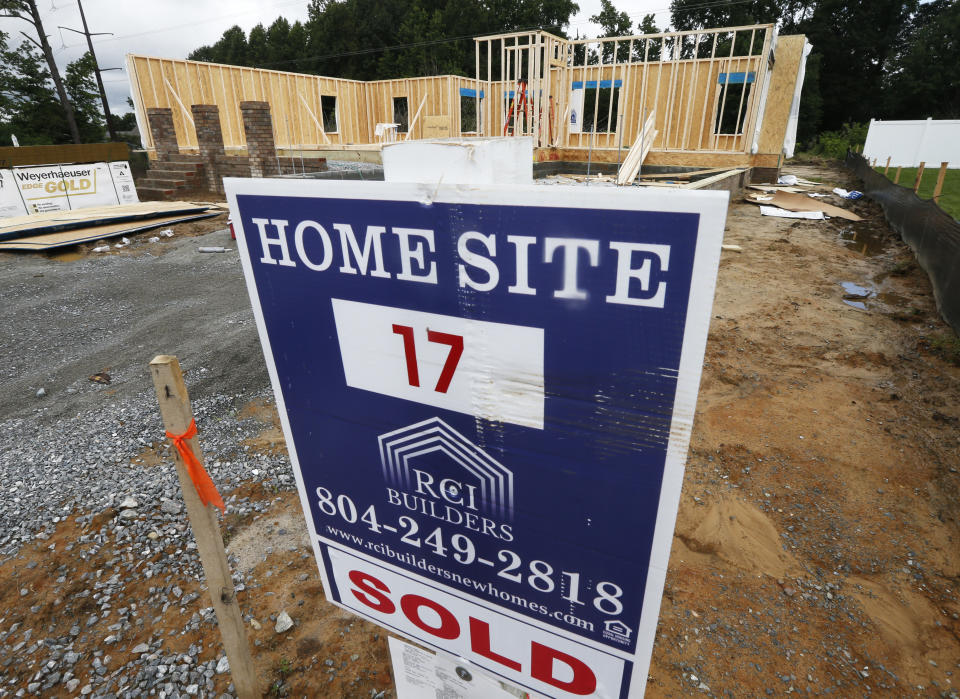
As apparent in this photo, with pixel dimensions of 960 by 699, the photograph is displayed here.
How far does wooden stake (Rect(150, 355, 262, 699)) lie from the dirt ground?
18.9 inches

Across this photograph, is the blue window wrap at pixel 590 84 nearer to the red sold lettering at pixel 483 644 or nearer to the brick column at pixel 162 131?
the brick column at pixel 162 131

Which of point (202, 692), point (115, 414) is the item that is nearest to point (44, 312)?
point (115, 414)

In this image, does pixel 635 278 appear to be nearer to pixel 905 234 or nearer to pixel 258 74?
pixel 905 234

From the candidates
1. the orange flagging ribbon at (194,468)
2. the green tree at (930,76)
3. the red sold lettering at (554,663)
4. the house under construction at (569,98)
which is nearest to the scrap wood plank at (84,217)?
the house under construction at (569,98)

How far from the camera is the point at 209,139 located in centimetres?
1448

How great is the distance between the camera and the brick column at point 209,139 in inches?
556

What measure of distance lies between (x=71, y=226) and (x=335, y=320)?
1336 centimetres

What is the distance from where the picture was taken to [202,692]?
2.47 m

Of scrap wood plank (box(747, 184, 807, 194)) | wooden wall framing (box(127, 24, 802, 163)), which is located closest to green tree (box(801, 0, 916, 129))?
wooden wall framing (box(127, 24, 802, 163))

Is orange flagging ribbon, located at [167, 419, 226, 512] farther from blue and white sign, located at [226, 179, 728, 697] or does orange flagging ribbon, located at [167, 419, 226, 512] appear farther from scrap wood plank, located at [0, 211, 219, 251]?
scrap wood plank, located at [0, 211, 219, 251]

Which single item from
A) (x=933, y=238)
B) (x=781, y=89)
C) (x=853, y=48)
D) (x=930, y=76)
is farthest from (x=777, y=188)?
(x=853, y=48)

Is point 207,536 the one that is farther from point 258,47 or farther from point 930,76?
point 258,47

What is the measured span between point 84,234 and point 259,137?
4.95 m

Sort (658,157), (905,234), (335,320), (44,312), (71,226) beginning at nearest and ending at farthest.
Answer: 1. (335,320)
2. (44,312)
3. (905,234)
4. (71,226)
5. (658,157)
